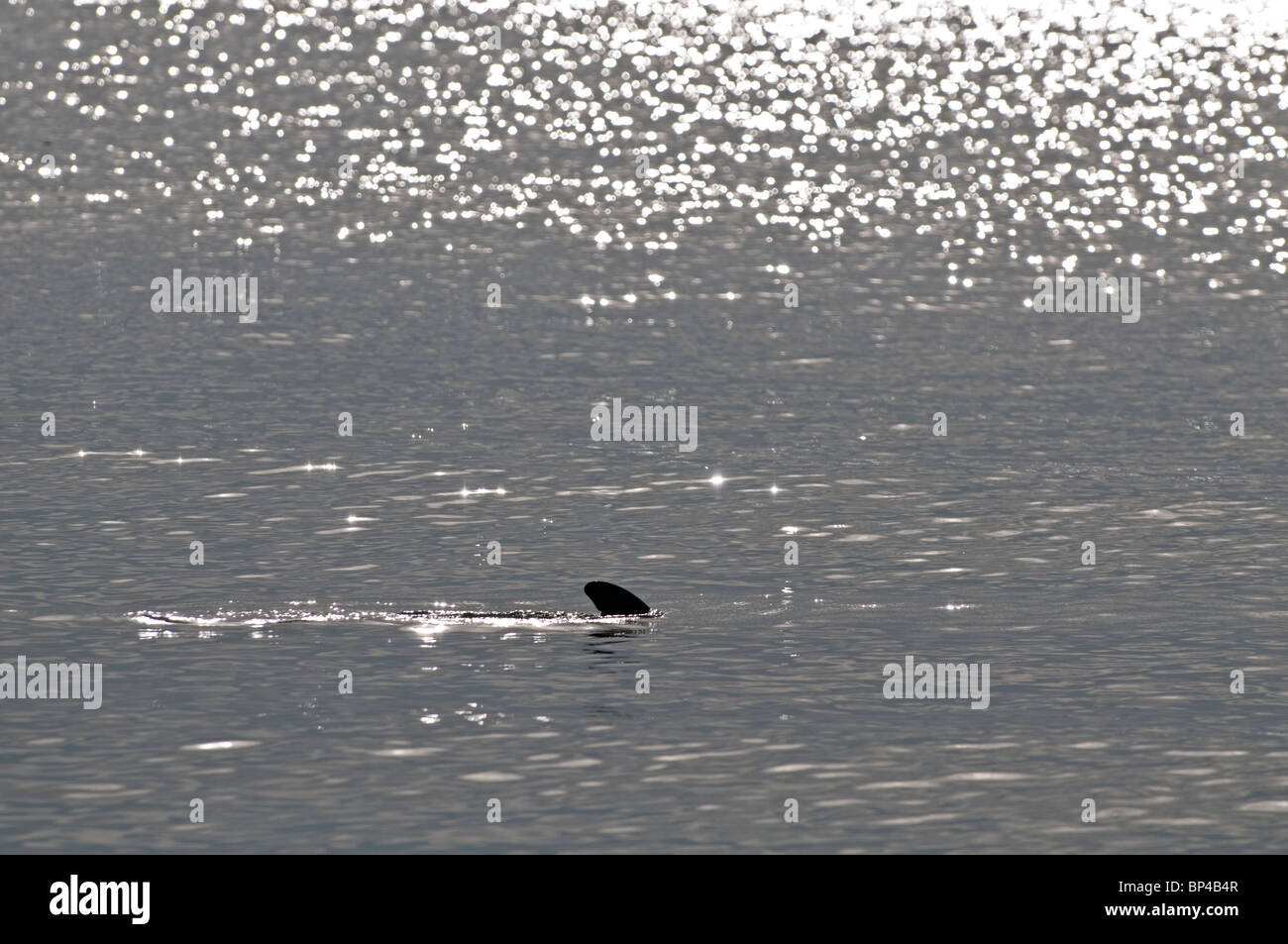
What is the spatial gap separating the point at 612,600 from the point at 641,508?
44.4ft

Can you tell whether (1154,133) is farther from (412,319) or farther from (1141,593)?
(1141,593)

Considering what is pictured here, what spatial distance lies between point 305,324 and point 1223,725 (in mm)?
62219

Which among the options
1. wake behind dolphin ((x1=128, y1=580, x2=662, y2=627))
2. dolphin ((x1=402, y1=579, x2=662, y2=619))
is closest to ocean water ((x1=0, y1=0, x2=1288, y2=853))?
wake behind dolphin ((x1=128, y1=580, x2=662, y2=627))

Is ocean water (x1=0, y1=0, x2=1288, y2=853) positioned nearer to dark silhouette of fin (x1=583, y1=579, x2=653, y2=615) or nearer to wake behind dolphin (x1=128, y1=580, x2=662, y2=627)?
wake behind dolphin (x1=128, y1=580, x2=662, y2=627)

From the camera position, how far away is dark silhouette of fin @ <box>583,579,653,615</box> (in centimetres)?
5334

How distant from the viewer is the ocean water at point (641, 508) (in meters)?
41.8

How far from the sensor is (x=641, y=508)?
67000mm

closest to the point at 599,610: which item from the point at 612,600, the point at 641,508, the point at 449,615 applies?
the point at 612,600

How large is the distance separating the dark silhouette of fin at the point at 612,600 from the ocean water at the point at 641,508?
612mm

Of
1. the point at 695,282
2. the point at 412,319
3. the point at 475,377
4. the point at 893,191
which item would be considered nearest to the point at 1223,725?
the point at 475,377

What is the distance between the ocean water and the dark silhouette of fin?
612mm

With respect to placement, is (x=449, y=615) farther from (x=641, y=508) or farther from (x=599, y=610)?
(x=641, y=508)

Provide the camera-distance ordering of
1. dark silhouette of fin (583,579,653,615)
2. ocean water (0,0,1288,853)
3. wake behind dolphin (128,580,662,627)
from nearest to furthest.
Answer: ocean water (0,0,1288,853) < dark silhouette of fin (583,579,653,615) < wake behind dolphin (128,580,662,627)

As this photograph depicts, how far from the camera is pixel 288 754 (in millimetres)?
43438
